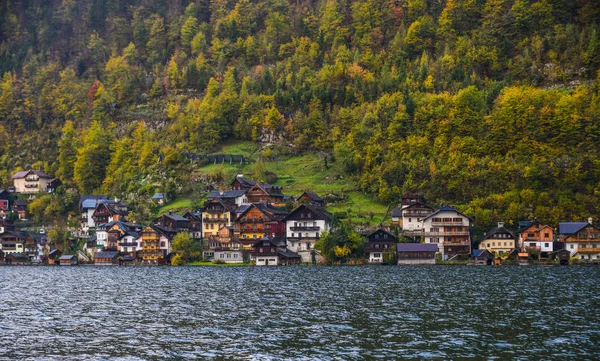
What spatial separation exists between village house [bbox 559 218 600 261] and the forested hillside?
6.26m

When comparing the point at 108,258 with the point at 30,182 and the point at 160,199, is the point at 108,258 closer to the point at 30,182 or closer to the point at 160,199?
the point at 160,199

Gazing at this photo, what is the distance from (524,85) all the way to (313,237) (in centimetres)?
6528

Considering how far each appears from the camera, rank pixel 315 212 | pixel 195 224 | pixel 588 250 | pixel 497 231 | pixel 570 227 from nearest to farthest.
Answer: pixel 588 250
pixel 570 227
pixel 497 231
pixel 315 212
pixel 195 224

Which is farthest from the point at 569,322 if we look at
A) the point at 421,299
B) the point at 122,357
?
the point at 122,357

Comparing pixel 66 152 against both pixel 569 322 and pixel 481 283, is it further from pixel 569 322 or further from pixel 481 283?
pixel 569 322

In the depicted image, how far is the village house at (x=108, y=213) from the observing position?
448 ft

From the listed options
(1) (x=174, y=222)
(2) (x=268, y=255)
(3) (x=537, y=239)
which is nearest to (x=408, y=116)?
(3) (x=537, y=239)

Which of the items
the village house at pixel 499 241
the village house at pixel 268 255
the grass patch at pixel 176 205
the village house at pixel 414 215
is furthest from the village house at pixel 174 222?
the village house at pixel 499 241

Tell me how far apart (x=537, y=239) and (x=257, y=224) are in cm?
4469

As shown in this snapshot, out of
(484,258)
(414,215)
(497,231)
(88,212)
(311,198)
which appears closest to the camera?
(484,258)

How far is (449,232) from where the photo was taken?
109 meters

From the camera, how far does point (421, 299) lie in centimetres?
5231

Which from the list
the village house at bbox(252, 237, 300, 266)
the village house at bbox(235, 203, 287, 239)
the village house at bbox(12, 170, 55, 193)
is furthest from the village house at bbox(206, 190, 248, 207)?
the village house at bbox(12, 170, 55, 193)

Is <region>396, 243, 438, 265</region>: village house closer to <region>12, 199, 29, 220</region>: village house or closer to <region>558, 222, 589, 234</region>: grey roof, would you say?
<region>558, 222, 589, 234</region>: grey roof
